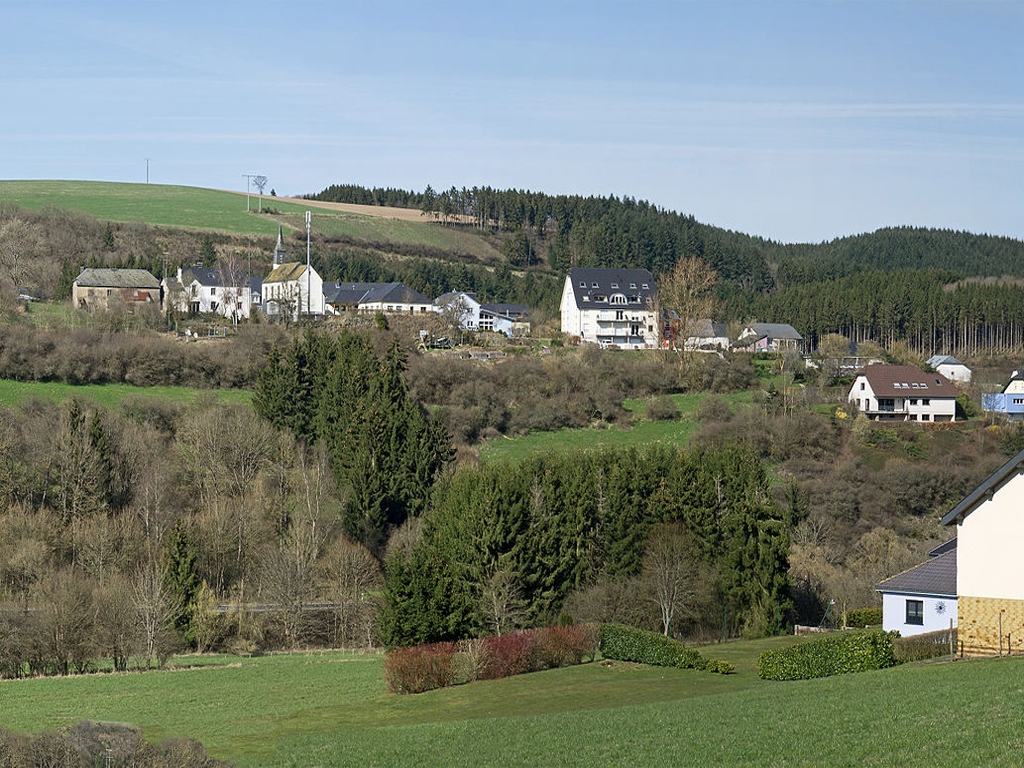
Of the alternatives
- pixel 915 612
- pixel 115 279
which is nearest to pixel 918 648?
pixel 915 612

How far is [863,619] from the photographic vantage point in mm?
39188

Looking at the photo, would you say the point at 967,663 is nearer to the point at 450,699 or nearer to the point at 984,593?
the point at 984,593

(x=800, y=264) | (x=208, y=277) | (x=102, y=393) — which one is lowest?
(x=102, y=393)

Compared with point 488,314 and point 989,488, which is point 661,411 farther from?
point 989,488

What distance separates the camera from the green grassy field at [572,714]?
16625mm

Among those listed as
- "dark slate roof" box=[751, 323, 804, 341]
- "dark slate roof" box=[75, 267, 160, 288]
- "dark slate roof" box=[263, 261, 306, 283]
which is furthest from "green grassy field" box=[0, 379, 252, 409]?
"dark slate roof" box=[751, 323, 804, 341]

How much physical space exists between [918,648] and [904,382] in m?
57.5

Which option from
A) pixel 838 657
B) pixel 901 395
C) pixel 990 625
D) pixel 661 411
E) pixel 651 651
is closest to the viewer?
pixel 990 625

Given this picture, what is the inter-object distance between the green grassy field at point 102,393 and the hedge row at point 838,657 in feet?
151

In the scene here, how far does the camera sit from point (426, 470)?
56.7 meters

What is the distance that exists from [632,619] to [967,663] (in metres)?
18.5

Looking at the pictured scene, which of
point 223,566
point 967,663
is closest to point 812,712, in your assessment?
point 967,663

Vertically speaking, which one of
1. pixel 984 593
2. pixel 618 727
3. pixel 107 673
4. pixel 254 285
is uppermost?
pixel 254 285

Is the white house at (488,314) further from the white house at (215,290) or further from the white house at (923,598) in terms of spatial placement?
the white house at (923,598)
